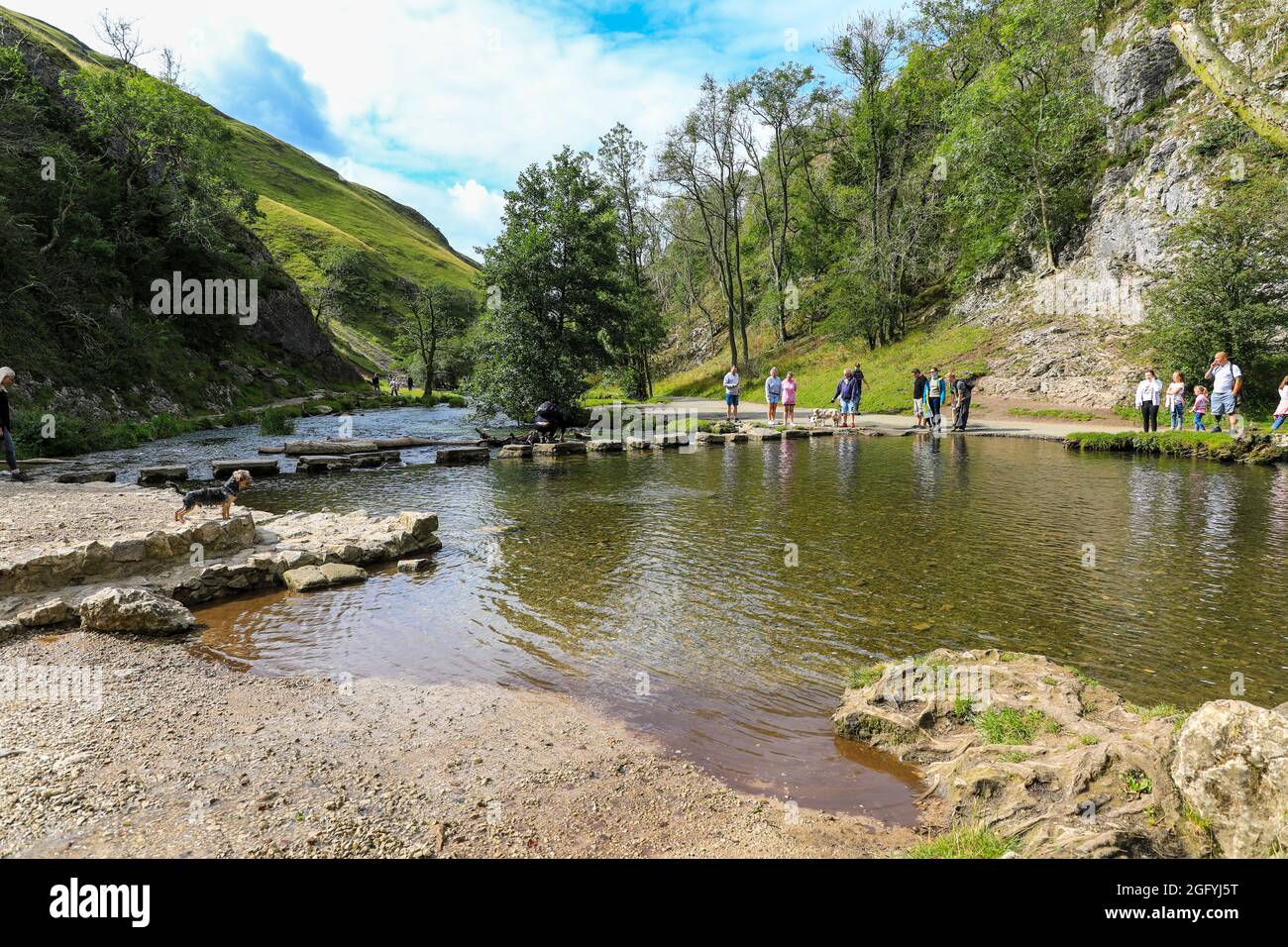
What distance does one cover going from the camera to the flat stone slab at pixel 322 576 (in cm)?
1035

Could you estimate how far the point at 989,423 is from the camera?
3136 centimetres

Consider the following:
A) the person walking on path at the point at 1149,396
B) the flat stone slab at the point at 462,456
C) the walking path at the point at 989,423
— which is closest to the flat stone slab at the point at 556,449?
the flat stone slab at the point at 462,456

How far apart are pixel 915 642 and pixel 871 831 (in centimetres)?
376

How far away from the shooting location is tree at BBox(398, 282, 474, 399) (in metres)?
76.7

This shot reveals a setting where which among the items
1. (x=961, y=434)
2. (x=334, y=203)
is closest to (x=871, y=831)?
(x=961, y=434)

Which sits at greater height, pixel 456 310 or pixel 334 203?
pixel 334 203

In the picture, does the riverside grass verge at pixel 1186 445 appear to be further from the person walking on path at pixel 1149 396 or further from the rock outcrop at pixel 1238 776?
the rock outcrop at pixel 1238 776

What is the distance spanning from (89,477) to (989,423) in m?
36.1

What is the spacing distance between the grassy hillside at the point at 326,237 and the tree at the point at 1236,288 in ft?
244

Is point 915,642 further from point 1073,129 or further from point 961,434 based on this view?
point 1073,129

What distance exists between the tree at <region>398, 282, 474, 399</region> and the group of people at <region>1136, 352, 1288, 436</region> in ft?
210

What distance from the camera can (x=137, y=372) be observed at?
3550 cm

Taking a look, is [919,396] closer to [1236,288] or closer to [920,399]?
[920,399]
